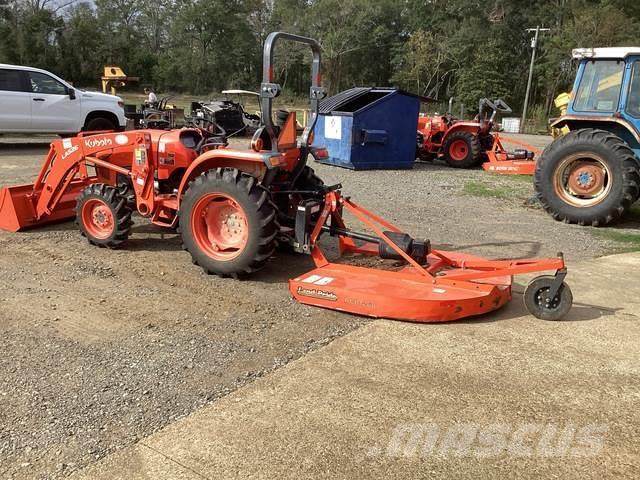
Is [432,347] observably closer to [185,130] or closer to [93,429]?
[93,429]

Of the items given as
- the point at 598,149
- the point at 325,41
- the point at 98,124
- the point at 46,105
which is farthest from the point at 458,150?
the point at 325,41

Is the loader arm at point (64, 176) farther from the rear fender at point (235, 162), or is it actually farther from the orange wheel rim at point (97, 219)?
the rear fender at point (235, 162)

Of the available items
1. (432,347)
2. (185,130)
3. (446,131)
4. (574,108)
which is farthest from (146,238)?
(446,131)

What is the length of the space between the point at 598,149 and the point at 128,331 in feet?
21.3

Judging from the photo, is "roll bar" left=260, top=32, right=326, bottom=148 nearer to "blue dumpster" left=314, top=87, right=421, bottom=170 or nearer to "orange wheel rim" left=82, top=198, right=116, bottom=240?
"orange wheel rim" left=82, top=198, right=116, bottom=240

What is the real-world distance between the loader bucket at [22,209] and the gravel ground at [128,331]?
176 millimetres

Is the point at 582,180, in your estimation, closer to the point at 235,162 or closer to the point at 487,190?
the point at 487,190

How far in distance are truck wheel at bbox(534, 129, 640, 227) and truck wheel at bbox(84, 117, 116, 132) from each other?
379 inches

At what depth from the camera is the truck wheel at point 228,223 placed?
4.61m

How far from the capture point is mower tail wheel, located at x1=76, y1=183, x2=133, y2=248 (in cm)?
550

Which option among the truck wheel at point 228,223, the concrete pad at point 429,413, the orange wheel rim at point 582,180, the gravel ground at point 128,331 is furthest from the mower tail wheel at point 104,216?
the orange wheel rim at point 582,180

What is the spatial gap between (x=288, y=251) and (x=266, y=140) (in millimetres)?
1315

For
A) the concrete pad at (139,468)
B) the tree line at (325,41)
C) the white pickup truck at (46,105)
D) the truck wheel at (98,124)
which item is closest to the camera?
the concrete pad at (139,468)

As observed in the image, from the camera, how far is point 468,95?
4175 cm
